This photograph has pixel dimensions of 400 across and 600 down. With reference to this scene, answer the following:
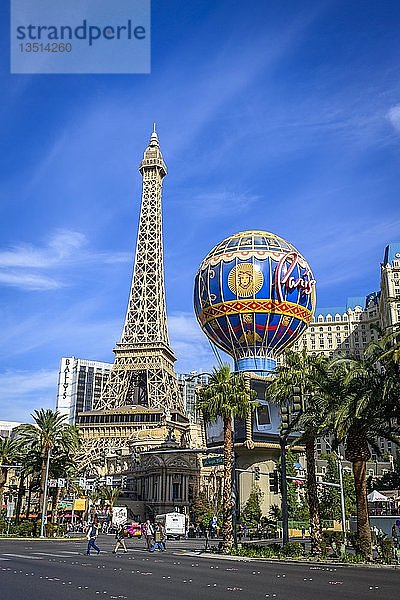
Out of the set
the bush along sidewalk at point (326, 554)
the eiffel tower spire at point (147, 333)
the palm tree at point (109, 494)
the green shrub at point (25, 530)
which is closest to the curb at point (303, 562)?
the bush along sidewalk at point (326, 554)

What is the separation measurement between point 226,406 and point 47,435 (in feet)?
72.9

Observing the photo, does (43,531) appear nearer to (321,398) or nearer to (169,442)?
(321,398)

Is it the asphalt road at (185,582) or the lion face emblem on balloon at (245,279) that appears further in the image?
the lion face emblem on balloon at (245,279)

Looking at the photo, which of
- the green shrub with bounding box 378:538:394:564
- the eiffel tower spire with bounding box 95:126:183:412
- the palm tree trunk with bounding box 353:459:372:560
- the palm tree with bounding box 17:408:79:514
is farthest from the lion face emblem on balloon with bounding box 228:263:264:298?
the eiffel tower spire with bounding box 95:126:183:412

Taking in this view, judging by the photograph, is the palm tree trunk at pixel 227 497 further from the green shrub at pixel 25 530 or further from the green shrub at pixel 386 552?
the green shrub at pixel 25 530

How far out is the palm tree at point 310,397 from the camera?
30891 millimetres

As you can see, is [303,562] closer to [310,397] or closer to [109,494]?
[310,397]

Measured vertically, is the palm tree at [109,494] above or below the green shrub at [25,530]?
above

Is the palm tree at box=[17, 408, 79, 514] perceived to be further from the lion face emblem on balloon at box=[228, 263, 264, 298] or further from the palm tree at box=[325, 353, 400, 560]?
the palm tree at box=[325, 353, 400, 560]

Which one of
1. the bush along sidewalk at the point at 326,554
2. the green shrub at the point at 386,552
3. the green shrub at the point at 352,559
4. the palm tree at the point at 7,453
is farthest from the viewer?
the palm tree at the point at 7,453

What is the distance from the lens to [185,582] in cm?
1788

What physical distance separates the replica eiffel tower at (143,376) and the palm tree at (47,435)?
4543cm

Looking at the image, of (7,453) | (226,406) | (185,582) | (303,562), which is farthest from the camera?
(7,453)

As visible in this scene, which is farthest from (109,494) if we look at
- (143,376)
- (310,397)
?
(310,397)
